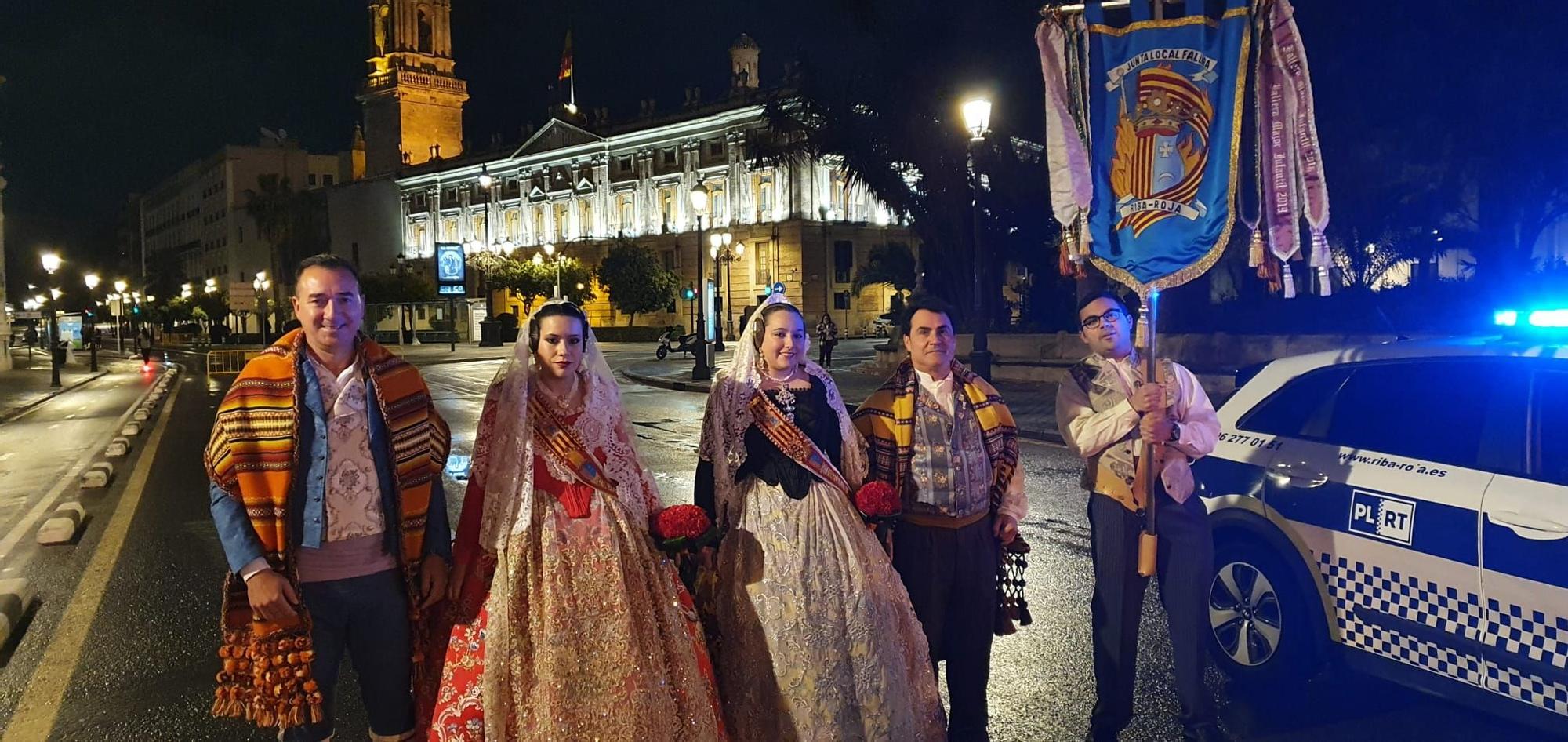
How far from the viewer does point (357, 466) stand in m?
3.29

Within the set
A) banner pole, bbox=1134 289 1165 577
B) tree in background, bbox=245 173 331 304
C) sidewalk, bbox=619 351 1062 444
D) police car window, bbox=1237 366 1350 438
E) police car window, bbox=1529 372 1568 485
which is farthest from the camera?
tree in background, bbox=245 173 331 304

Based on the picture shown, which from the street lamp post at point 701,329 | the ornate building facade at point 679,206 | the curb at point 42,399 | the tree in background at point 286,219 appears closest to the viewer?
the curb at point 42,399

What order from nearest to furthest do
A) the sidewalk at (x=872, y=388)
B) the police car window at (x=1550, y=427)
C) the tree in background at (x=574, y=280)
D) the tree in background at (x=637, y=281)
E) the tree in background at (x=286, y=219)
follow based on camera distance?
the police car window at (x=1550, y=427) → the sidewalk at (x=872, y=388) → the tree in background at (x=574, y=280) → the tree in background at (x=637, y=281) → the tree in background at (x=286, y=219)

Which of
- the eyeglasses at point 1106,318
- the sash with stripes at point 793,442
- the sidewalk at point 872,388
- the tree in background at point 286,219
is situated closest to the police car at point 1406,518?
the eyeglasses at point 1106,318

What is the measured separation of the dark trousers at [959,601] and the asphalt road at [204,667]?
0.35m

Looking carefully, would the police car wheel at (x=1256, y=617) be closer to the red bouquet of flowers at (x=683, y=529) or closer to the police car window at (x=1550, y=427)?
the police car window at (x=1550, y=427)

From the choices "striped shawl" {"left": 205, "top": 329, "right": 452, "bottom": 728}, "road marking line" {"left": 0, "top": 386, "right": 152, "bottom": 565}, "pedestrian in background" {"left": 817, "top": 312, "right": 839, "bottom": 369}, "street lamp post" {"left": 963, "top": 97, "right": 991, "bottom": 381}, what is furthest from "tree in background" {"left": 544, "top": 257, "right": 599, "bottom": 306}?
"striped shawl" {"left": 205, "top": 329, "right": 452, "bottom": 728}

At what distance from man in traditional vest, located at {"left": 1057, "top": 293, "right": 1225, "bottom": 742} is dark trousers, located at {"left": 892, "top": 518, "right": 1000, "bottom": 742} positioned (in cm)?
50

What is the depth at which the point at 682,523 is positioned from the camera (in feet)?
11.8

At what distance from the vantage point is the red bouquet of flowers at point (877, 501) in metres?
3.81

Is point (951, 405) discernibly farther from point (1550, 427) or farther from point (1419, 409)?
point (1550, 427)

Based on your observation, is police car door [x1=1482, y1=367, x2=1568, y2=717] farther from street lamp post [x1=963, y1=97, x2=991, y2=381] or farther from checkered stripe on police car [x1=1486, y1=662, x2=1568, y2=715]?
street lamp post [x1=963, y1=97, x2=991, y2=381]

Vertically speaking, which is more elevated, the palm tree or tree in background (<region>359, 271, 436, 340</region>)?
the palm tree

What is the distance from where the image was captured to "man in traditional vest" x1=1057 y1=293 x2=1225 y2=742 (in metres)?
4.13
